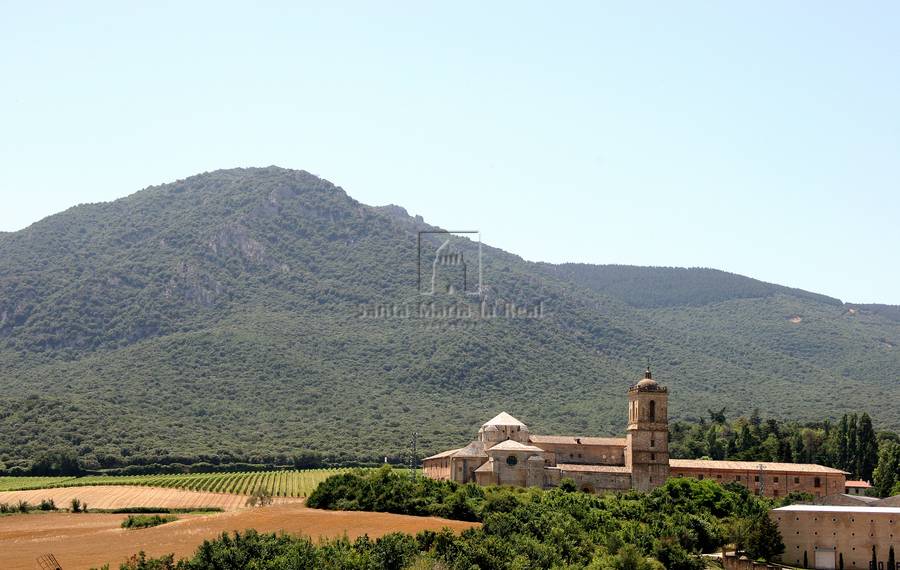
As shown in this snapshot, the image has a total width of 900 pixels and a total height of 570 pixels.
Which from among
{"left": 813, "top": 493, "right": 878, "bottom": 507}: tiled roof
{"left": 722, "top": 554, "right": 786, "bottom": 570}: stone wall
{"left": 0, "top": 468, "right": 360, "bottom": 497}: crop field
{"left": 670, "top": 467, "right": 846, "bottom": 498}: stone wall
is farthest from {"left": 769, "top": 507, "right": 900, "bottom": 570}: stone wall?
{"left": 0, "top": 468, "right": 360, "bottom": 497}: crop field

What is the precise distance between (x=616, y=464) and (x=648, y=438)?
451 cm

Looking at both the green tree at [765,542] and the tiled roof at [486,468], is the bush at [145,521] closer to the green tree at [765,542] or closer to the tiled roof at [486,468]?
the tiled roof at [486,468]

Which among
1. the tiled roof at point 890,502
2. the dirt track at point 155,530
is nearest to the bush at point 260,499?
the dirt track at point 155,530

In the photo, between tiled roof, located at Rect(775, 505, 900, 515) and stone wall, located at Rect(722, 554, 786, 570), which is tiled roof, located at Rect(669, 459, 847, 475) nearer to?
tiled roof, located at Rect(775, 505, 900, 515)

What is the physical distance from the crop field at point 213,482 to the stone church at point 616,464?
10814 mm

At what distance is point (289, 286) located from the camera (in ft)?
560

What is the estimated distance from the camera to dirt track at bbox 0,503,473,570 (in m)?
61.6

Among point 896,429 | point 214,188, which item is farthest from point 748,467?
point 214,188

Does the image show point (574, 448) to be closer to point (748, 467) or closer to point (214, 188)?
point (748, 467)

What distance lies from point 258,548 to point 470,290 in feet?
370

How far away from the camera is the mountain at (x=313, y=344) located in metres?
122

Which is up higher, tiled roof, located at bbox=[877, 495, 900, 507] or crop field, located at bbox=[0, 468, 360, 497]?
tiled roof, located at bbox=[877, 495, 900, 507]

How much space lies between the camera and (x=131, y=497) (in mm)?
86812
